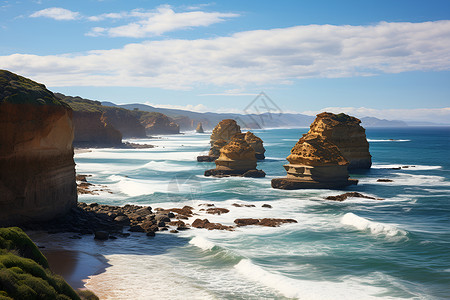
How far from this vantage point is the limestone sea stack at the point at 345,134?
2371 inches

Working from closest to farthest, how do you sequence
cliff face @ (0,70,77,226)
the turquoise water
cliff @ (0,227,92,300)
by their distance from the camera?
cliff @ (0,227,92,300)
the turquoise water
cliff face @ (0,70,77,226)

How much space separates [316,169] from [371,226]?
56.7 feet

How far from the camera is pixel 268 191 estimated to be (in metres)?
43.0

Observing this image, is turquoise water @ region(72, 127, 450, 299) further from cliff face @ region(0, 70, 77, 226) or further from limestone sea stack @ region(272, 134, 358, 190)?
cliff face @ region(0, 70, 77, 226)

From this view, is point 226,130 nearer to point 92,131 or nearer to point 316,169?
point 316,169

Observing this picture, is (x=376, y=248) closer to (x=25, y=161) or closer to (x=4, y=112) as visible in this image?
(x=25, y=161)

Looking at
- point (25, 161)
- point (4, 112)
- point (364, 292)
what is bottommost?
point (364, 292)

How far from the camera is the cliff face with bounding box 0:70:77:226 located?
21703 millimetres

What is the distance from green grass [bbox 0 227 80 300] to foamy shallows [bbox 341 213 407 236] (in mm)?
20651

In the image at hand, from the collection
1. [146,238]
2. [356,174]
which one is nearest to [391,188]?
[356,174]

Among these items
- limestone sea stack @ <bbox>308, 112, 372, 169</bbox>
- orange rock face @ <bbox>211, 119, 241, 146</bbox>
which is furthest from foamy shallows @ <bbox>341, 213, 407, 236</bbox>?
orange rock face @ <bbox>211, 119, 241, 146</bbox>

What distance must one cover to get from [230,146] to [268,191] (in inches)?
630

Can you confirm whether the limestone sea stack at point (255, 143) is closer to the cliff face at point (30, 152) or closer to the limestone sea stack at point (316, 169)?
the limestone sea stack at point (316, 169)

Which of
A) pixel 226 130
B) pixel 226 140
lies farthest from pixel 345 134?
pixel 226 130
